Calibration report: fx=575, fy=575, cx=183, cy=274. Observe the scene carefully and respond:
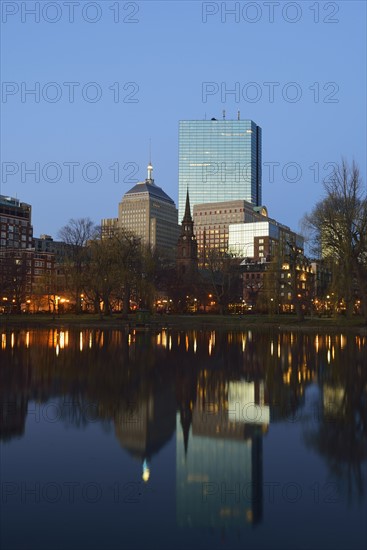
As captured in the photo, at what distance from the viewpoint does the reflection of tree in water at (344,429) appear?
939 cm

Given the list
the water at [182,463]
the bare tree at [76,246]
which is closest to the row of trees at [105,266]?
the bare tree at [76,246]

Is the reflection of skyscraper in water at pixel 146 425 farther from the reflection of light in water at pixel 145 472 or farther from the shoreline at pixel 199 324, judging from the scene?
the shoreline at pixel 199 324

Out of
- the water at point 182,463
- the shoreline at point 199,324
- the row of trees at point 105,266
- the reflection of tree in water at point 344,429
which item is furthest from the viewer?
the row of trees at point 105,266

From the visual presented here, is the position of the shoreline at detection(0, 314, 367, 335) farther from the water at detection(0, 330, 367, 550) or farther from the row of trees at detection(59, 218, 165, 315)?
the water at detection(0, 330, 367, 550)

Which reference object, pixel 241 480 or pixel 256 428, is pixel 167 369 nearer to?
pixel 256 428

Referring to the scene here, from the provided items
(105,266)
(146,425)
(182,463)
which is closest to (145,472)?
(182,463)

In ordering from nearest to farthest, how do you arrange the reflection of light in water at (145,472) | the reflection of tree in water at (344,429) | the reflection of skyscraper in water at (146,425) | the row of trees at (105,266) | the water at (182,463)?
the water at (182,463)
the reflection of light in water at (145,472)
the reflection of tree in water at (344,429)
the reflection of skyscraper in water at (146,425)
the row of trees at (105,266)

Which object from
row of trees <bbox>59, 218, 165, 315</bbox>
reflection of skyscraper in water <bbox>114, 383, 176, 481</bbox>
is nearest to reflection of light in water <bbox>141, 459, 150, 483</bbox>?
reflection of skyscraper in water <bbox>114, 383, 176, 481</bbox>

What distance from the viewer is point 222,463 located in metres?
9.99

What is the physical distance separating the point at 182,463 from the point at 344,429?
4.17 meters

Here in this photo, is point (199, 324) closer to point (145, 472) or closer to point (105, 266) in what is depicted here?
point (105, 266)

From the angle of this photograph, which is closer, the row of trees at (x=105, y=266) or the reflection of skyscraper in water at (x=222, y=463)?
the reflection of skyscraper in water at (x=222, y=463)

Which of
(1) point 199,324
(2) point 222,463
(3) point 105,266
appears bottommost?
(1) point 199,324

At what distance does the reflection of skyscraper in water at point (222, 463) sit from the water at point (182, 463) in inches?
1.2
